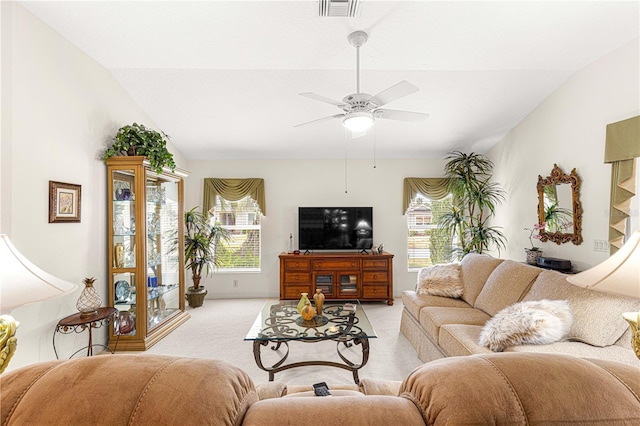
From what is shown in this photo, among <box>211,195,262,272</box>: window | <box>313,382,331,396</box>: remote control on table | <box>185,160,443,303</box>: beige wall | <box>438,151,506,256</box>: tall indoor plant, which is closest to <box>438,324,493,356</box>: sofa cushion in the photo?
<box>313,382,331,396</box>: remote control on table

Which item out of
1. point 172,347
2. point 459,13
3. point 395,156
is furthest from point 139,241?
point 395,156

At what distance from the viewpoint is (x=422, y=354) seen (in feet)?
9.53

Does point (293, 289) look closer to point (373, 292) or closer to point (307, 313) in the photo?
point (373, 292)

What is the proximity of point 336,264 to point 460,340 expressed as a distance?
8.79ft

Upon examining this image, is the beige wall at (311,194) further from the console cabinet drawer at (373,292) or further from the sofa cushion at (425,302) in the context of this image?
the sofa cushion at (425,302)

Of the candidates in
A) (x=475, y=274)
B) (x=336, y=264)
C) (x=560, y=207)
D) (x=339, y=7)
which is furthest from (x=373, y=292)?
(x=339, y=7)

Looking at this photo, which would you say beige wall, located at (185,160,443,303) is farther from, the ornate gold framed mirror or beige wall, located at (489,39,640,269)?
the ornate gold framed mirror

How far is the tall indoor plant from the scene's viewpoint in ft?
14.6

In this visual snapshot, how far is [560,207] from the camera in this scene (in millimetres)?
3455

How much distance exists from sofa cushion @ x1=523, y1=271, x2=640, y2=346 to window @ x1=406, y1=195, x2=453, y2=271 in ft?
10.2

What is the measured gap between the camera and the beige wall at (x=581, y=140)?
8.89 ft

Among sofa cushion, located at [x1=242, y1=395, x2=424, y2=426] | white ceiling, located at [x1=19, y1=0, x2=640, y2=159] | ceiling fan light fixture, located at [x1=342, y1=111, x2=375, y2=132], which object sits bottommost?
sofa cushion, located at [x1=242, y1=395, x2=424, y2=426]

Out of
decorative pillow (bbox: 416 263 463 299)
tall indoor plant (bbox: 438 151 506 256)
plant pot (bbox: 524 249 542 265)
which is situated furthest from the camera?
tall indoor plant (bbox: 438 151 506 256)

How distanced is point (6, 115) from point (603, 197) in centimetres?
501
